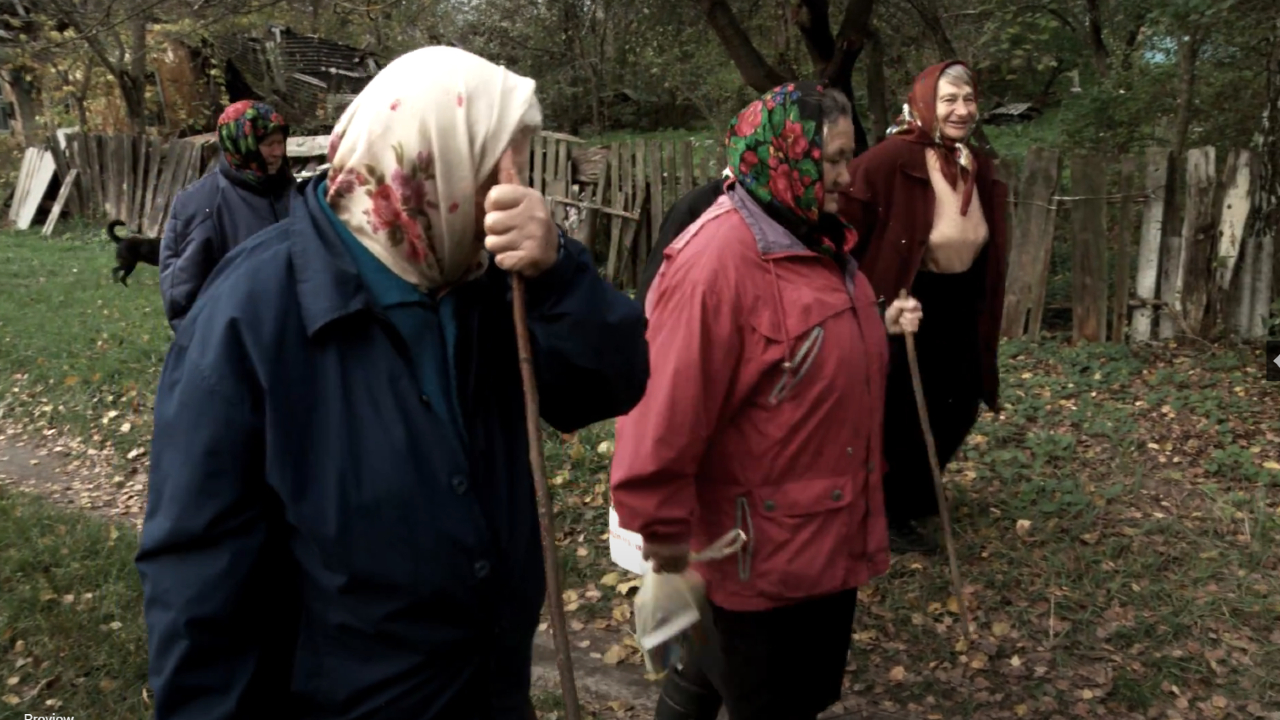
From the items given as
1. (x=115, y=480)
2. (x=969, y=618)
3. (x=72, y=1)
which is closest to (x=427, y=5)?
(x=72, y=1)

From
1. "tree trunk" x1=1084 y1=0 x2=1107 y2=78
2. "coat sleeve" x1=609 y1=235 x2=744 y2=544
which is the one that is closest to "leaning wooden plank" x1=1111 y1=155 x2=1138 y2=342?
"coat sleeve" x1=609 y1=235 x2=744 y2=544

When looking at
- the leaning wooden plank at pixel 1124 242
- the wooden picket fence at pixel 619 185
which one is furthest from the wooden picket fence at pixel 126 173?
the leaning wooden plank at pixel 1124 242

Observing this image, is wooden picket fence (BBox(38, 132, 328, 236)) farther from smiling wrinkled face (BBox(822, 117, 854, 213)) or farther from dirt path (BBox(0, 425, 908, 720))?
smiling wrinkled face (BBox(822, 117, 854, 213))

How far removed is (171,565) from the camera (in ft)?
4.98

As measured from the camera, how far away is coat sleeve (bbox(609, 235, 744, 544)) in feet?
7.87

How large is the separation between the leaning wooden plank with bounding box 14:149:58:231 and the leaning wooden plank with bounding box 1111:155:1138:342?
17.5 m

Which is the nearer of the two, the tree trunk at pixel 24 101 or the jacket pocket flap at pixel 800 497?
the jacket pocket flap at pixel 800 497

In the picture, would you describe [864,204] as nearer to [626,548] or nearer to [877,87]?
[626,548]

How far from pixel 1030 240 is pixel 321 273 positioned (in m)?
7.19

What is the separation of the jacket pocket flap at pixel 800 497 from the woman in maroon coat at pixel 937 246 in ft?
5.56

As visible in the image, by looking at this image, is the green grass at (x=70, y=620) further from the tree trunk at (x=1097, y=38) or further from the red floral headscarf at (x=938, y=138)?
the tree trunk at (x=1097, y=38)

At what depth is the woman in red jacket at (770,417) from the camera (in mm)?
2432

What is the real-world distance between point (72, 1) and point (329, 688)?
1266cm

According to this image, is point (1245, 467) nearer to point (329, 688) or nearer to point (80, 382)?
point (329, 688)
